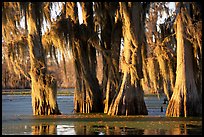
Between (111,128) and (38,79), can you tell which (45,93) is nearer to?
(38,79)

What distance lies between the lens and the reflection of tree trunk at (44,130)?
46.9 feet

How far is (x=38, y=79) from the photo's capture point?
2175 centimetres

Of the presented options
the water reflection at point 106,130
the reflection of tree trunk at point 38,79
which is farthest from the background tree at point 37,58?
the water reflection at point 106,130

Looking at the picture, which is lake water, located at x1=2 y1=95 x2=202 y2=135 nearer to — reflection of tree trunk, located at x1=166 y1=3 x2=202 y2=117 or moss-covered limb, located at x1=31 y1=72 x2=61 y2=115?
reflection of tree trunk, located at x1=166 y1=3 x2=202 y2=117

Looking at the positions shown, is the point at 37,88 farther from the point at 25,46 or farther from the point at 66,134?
the point at 66,134

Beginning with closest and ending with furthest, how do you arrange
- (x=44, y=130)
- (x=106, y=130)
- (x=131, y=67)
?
(x=106, y=130) < (x=44, y=130) < (x=131, y=67)

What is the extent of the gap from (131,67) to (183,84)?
2.84 m

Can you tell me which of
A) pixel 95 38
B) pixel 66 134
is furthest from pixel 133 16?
pixel 66 134

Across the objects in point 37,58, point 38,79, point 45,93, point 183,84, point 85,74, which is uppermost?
point 37,58

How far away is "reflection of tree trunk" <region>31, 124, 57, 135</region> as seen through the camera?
14.3 metres

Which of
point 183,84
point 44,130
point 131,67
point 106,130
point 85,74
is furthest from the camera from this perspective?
point 85,74

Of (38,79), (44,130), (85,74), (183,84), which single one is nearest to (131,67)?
(183,84)

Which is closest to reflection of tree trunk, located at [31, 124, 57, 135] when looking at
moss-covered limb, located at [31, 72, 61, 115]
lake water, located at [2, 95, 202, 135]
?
lake water, located at [2, 95, 202, 135]

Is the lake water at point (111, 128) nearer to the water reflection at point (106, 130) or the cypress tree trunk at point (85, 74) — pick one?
the water reflection at point (106, 130)
